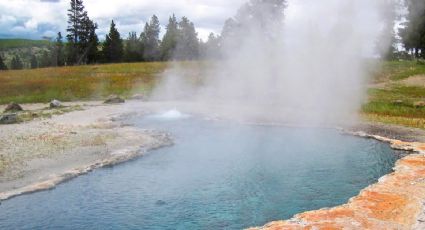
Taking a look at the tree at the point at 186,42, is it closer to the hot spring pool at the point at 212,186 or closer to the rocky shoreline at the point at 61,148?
the rocky shoreline at the point at 61,148

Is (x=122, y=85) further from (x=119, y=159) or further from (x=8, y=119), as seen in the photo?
(x=119, y=159)

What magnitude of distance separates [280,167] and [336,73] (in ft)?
46.4

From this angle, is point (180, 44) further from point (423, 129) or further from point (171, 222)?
point (171, 222)

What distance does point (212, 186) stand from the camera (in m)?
13.0

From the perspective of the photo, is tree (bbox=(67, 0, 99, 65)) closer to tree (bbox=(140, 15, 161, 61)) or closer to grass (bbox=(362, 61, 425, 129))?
tree (bbox=(140, 15, 161, 61))

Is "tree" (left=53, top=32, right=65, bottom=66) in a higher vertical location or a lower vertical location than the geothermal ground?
higher

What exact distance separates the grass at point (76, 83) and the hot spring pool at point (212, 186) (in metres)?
19.7

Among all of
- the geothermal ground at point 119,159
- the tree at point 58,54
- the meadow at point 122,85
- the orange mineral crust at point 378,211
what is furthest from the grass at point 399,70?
the tree at point 58,54

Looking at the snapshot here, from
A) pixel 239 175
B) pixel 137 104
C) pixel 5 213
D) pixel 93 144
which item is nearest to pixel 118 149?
pixel 93 144

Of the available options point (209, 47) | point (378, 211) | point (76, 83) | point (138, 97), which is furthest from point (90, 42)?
point (378, 211)

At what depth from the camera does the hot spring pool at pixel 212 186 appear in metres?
10.6

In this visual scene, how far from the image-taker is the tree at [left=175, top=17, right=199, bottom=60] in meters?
62.2

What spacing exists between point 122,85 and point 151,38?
111 ft

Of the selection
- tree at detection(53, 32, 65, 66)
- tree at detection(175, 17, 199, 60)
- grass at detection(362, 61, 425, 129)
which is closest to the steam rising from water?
grass at detection(362, 61, 425, 129)
